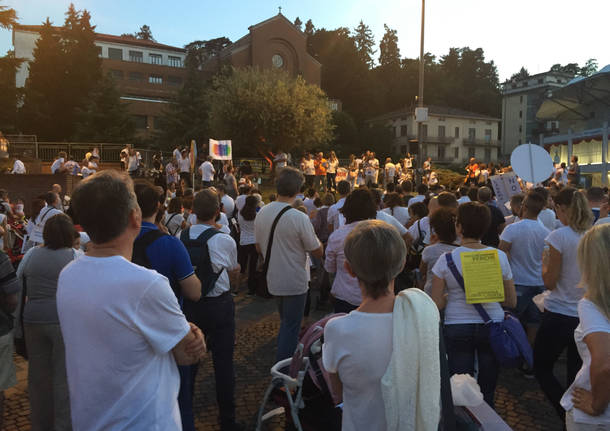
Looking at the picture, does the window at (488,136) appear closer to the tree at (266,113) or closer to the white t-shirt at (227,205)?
the tree at (266,113)

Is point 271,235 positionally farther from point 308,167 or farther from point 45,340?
point 308,167

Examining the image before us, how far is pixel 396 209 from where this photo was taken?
299 inches

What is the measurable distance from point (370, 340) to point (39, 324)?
2.92 meters

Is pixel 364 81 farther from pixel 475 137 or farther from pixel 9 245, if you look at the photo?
pixel 9 245

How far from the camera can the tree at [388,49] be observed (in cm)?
8588

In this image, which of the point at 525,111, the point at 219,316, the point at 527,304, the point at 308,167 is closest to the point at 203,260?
the point at 219,316

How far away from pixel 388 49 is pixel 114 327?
92653 millimetres

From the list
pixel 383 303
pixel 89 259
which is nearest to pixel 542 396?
pixel 383 303

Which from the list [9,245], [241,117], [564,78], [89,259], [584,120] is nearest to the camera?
[89,259]

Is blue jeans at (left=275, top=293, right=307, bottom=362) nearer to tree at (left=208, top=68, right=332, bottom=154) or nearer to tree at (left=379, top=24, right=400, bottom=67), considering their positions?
tree at (left=208, top=68, right=332, bottom=154)

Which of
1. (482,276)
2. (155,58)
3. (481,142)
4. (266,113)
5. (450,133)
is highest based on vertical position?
(155,58)

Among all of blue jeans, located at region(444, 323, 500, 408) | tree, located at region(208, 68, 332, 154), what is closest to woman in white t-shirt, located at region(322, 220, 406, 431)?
blue jeans, located at region(444, 323, 500, 408)

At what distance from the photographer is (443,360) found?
203 centimetres

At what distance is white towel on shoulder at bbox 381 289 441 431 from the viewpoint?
1.92m
